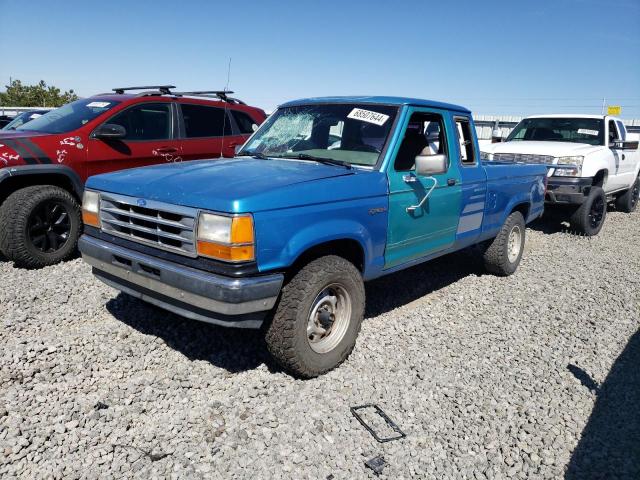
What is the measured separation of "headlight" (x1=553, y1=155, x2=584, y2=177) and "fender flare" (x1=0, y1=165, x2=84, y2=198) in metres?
7.02

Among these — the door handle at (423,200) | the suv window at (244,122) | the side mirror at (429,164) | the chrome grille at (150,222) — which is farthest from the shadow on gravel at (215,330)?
the suv window at (244,122)

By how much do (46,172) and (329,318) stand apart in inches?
145

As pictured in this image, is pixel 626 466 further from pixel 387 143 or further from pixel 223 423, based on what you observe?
pixel 387 143

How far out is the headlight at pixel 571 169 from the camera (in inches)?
312

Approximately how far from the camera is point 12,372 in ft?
10.7

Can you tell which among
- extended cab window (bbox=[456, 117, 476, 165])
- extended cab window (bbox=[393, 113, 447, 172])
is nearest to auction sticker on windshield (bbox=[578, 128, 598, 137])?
extended cab window (bbox=[456, 117, 476, 165])

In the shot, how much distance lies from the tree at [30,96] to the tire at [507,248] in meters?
29.0

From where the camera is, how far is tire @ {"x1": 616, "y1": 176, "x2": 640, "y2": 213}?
11000 millimetres

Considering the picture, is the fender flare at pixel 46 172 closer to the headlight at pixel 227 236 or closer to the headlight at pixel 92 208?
the headlight at pixel 92 208

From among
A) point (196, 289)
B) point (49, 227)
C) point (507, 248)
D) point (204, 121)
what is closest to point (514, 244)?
point (507, 248)

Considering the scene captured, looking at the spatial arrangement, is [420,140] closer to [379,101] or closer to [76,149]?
[379,101]

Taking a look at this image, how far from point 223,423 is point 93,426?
727 millimetres

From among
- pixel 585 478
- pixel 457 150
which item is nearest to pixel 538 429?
pixel 585 478

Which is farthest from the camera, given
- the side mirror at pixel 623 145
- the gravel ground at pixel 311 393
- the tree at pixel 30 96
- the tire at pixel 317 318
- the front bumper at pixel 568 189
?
the tree at pixel 30 96
